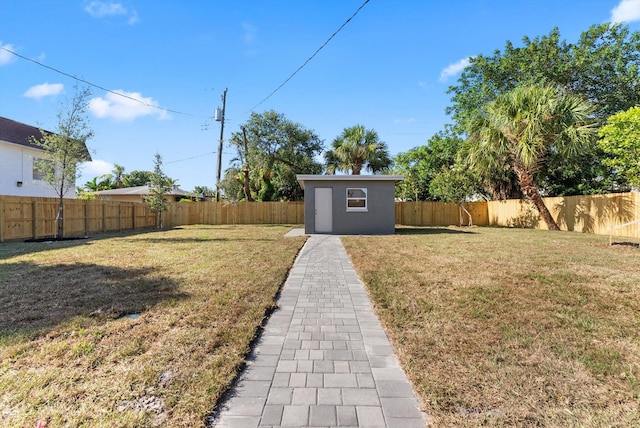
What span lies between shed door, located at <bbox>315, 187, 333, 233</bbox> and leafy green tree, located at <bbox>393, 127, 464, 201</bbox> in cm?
1077

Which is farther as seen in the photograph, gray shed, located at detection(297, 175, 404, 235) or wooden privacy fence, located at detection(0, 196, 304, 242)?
gray shed, located at detection(297, 175, 404, 235)

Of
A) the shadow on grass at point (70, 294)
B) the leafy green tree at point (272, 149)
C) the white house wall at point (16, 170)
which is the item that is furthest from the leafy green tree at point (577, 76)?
the white house wall at point (16, 170)

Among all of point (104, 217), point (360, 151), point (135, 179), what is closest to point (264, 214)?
point (360, 151)

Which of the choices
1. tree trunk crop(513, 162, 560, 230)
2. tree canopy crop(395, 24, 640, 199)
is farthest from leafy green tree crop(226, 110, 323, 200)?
tree trunk crop(513, 162, 560, 230)

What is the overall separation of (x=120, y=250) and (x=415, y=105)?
14336 millimetres

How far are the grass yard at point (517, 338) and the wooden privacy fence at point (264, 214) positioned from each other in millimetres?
6160

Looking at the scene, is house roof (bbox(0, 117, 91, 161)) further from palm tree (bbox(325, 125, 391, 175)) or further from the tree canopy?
the tree canopy

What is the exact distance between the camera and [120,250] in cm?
836

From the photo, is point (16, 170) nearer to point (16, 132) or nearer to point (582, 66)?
point (16, 132)

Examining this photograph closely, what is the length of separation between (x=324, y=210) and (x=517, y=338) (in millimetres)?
10612

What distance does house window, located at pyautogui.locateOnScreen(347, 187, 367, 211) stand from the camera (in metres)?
13.3

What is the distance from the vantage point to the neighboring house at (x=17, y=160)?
15.6 metres

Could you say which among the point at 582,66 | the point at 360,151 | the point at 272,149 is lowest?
the point at 360,151

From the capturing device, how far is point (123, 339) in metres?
2.88
